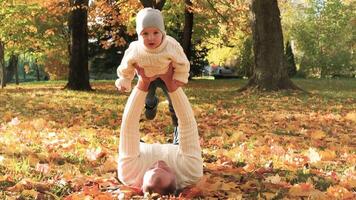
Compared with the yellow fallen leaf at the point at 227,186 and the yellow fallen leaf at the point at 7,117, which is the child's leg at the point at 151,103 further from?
the yellow fallen leaf at the point at 7,117

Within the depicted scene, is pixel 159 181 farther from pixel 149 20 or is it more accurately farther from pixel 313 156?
pixel 313 156

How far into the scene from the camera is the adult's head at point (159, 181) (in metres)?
3.68

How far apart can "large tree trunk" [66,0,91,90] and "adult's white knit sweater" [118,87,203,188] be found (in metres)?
12.7

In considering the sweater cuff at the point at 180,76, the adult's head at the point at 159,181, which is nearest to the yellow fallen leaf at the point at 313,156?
the adult's head at the point at 159,181

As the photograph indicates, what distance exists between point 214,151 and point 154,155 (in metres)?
1.76

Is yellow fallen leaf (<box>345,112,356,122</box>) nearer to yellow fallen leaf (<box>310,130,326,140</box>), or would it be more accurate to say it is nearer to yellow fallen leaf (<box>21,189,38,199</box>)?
yellow fallen leaf (<box>310,130,326,140</box>)

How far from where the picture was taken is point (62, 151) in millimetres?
5543

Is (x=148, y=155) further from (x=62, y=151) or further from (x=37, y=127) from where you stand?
(x=37, y=127)

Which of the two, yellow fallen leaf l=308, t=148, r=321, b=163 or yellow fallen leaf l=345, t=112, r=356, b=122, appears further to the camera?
yellow fallen leaf l=345, t=112, r=356, b=122

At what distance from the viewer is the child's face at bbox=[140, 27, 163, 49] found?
11.8 ft

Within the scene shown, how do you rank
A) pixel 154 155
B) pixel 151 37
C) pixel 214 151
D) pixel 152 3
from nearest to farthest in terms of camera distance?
pixel 151 37 → pixel 154 155 → pixel 214 151 → pixel 152 3

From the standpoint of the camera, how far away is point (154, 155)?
4.09 metres

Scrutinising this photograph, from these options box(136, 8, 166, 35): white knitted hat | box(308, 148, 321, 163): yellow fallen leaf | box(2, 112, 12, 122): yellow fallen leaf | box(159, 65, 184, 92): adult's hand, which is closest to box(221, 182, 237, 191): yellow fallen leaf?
box(159, 65, 184, 92): adult's hand

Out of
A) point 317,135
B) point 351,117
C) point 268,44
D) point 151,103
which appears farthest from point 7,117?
point 268,44
